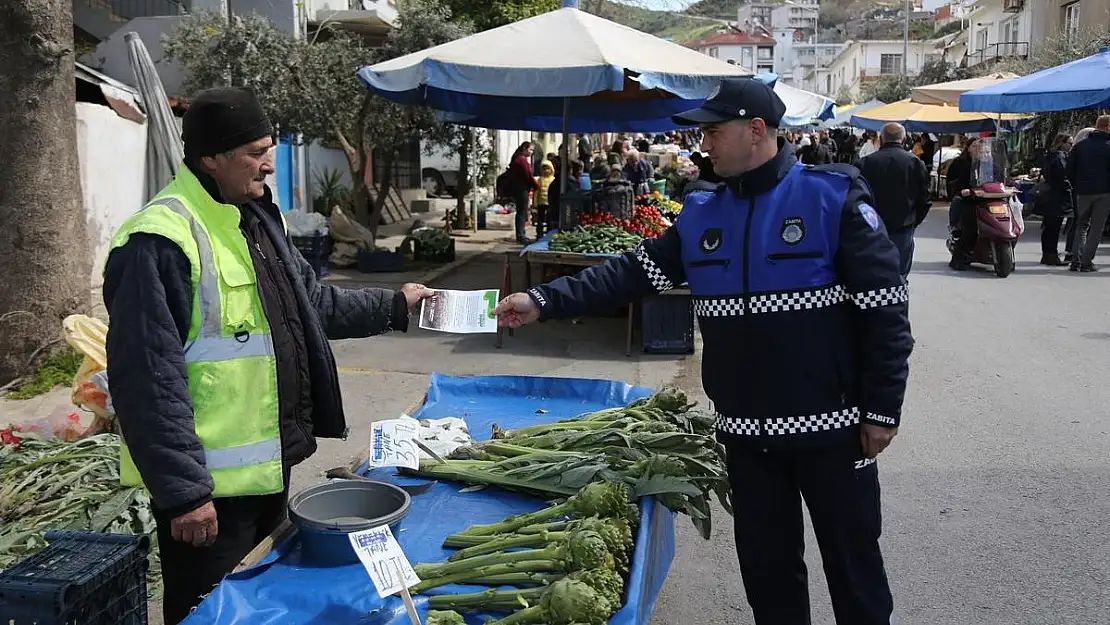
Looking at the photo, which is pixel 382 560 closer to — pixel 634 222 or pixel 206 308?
pixel 206 308

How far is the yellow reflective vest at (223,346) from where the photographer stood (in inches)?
104

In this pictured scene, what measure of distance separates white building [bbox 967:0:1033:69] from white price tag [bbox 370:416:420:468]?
129 feet

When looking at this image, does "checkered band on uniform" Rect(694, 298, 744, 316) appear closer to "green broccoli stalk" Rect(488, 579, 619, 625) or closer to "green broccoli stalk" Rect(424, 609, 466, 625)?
"green broccoli stalk" Rect(488, 579, 619, 625)

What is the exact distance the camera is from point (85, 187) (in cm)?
1085

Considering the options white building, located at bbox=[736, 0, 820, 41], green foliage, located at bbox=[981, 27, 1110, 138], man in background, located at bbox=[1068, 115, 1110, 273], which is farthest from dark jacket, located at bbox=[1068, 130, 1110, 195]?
white building, located at bbox=[736, 0, 820, 41]

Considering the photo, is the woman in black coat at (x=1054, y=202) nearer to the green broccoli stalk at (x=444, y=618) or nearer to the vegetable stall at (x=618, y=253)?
the vegetable stall at (x=618, y=253)

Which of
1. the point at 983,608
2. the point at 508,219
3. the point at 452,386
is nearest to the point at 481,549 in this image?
the point at 452,386

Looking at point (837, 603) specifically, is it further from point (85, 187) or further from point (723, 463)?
point (85, 187)

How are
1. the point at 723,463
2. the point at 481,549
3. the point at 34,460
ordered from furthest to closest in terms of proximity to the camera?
the point at 34,460 → the point at 723,463 → the point at 481,549

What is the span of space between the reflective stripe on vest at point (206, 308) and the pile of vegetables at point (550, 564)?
90 cm

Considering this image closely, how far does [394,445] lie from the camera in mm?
3588

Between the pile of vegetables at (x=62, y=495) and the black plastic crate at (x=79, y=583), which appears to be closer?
the black plastic crate at (x=79, y=583)

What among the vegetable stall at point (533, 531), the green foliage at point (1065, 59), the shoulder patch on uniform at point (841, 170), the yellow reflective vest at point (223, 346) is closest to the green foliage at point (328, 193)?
the vegetable stall at point (533, 531)

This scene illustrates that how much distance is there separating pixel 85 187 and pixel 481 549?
31.8ft
